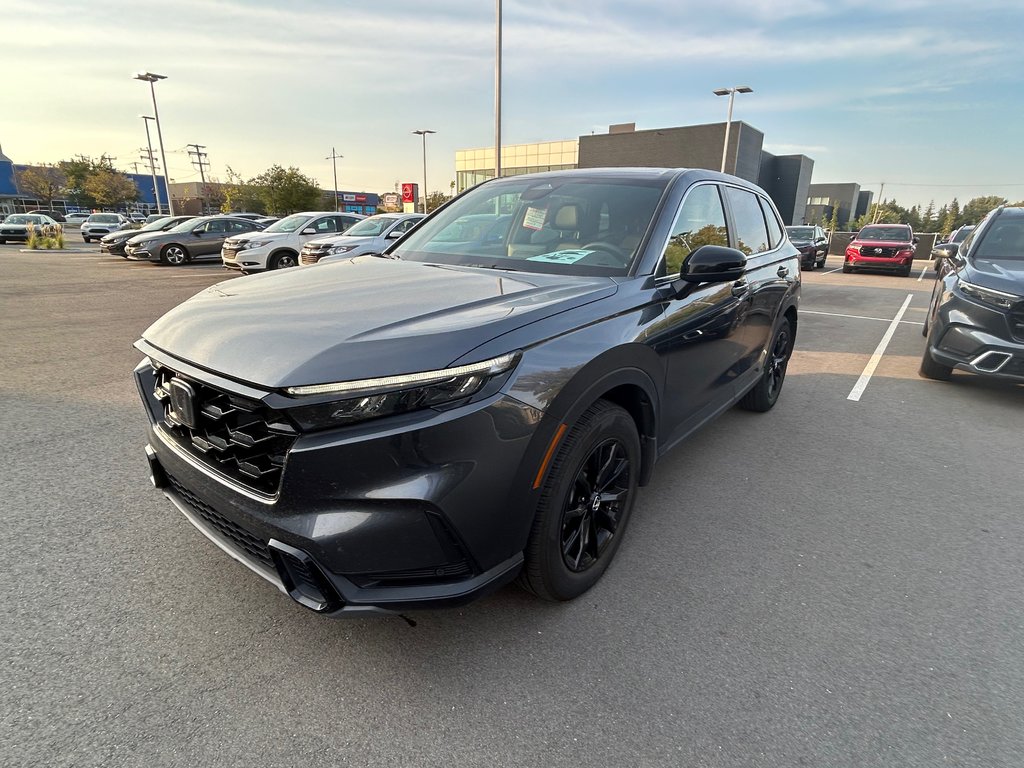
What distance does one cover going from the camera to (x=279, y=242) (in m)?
14.7

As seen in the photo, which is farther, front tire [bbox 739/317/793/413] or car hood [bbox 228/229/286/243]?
car hood [bbox 228/229/286/243]

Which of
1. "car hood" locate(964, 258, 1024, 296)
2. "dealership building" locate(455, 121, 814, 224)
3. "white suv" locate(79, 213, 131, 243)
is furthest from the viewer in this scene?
"dealership building" locate(455, 121, 814, 224)

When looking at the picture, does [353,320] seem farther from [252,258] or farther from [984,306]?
[252,258]

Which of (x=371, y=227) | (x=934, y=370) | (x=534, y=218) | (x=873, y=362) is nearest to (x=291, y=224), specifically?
(x=371, y=227)

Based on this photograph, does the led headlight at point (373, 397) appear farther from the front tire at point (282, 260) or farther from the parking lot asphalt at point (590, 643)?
the front tire at point (282, 260)

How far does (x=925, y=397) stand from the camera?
5.67 metres

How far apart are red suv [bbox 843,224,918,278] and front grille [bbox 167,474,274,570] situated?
23.6 m

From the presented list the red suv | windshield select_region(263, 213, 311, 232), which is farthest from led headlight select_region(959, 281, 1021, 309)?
the red suv

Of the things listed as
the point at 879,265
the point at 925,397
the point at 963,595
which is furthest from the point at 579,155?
the point at 963,595

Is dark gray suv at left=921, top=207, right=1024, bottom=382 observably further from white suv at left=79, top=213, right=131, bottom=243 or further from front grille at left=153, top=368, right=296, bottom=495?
white suv at left=79, top=213, right=131, bottom=243

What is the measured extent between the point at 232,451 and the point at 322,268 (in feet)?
4.83

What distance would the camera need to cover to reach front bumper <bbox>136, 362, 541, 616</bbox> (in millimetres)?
1675

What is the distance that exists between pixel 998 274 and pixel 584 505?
5450mm

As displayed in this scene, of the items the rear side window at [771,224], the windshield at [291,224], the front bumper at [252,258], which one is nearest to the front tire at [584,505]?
the rear side window at [771,224]
